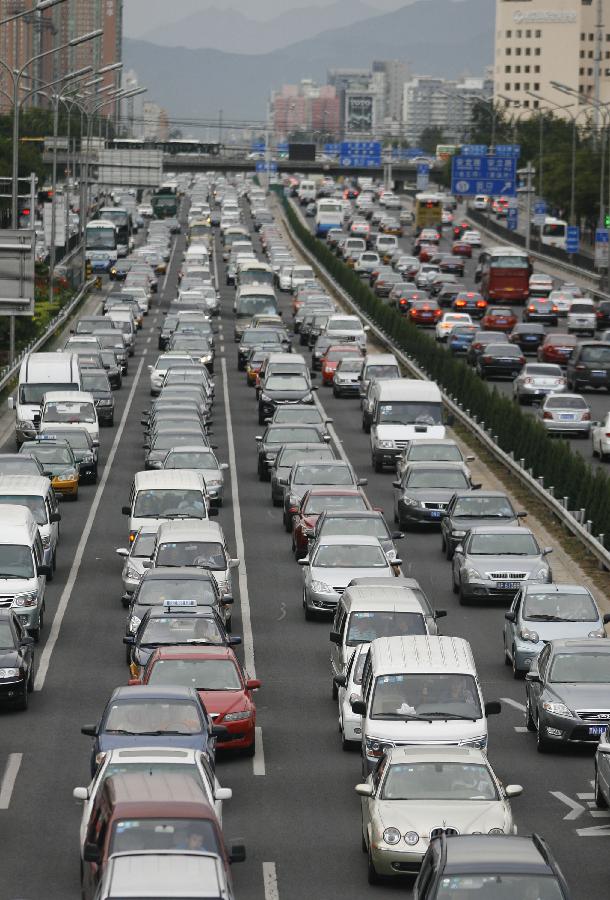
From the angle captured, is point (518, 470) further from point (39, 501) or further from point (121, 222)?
point (121, 222)

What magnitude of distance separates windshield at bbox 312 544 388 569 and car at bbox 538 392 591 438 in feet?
73.5

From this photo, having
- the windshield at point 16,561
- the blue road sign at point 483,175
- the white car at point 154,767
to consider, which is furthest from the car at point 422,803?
the blue road sign at point 483,175

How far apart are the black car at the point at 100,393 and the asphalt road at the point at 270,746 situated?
12452mm

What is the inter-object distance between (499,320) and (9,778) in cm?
5857

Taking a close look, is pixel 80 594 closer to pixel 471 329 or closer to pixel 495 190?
pixel 471 329

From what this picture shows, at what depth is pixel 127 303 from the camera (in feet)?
275

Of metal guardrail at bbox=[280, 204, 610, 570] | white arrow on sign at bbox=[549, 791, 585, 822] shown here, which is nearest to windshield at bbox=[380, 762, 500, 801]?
white arrow on sign at bbox=[549, 791, 585, 822]

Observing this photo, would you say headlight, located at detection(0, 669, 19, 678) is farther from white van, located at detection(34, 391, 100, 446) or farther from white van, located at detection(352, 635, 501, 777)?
white van, located at detection(34, 391, 100, 446)

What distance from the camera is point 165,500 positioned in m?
36.5

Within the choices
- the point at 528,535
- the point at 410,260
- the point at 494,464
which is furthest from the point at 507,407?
the point at 410,260

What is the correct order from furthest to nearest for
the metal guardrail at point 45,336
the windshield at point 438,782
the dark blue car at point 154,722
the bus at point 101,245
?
the bus at point 101,245, the metal guardrail at point 45,336, the dark blue car at point 154,722, the windshield at point 438,782

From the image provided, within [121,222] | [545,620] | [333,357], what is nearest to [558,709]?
[545,620]

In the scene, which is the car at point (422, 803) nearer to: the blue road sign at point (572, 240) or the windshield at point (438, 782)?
the windshield at point (438, 782)

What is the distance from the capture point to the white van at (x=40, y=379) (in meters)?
50.5
